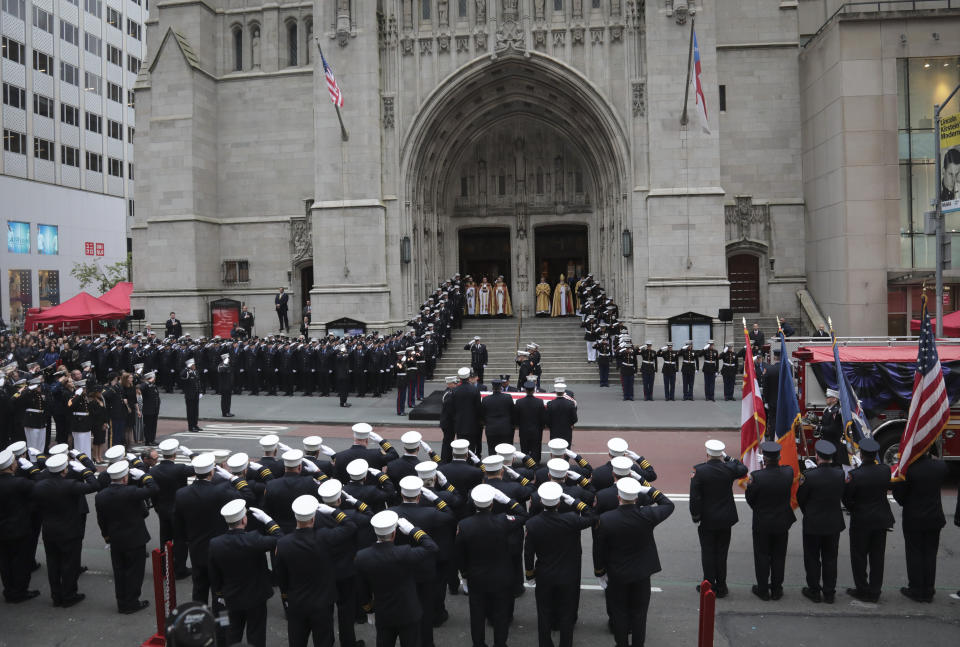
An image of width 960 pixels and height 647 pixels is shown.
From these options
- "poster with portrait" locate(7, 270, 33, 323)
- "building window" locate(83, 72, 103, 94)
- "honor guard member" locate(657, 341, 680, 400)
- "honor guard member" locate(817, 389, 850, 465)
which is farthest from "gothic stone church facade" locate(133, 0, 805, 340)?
"building window" locate(83, 72, 103, 94)

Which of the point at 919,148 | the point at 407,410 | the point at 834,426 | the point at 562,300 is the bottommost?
the point at 407,410

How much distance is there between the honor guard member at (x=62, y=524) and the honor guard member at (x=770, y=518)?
24.5ft

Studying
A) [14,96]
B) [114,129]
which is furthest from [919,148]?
[114,129]

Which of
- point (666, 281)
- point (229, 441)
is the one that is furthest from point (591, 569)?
point (666, 281)

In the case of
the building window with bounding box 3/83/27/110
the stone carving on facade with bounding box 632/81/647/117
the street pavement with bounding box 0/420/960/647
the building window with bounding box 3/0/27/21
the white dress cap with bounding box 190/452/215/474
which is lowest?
the street pavement with bounding box 0/420/960/647

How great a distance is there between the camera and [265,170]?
1329 inches

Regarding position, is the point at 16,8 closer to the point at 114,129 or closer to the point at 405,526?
the point at 114,129

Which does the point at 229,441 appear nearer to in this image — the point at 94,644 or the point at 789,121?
the point at 94,644

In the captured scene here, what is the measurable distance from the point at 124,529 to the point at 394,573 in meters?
3.77

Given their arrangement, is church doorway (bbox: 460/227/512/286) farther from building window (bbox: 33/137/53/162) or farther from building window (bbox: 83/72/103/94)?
building window (bbox: 83/72/103/94)

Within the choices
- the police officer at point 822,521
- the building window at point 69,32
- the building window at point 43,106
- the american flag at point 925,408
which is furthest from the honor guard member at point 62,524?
the building window at point 69,32

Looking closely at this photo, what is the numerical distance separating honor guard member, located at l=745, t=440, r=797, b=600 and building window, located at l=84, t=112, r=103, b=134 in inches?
2516

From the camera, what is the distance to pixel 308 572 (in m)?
6.54

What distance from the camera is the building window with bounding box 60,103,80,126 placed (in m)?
56.7
